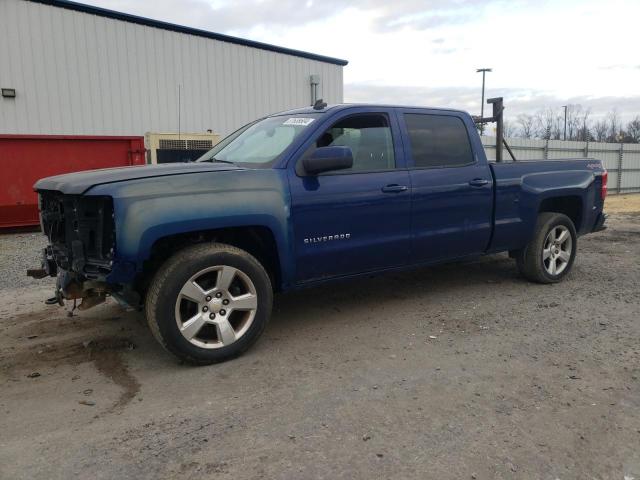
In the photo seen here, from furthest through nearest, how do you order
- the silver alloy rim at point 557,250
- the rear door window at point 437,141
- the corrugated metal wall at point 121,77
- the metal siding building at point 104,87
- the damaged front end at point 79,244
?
the corrugated metal wall at point 121,77 < the metal siding building at point 104,87 < the silver alloy rim at point 557,250 < the rear door window at point 437,141 < the damaged front end at point 79,244

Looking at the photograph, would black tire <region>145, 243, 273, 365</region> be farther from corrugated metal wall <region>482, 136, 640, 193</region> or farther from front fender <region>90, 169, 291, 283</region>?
corrugated metal wall <region>482, 136, 640, 193</region>

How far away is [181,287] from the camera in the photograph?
3.62 m

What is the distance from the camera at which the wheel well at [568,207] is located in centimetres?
615

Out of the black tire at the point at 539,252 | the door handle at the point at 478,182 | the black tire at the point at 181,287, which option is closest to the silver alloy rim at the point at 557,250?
the black tire at the point at 539,252

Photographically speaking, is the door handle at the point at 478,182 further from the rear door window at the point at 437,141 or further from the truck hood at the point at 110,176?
the truck hood at the point at 110,176

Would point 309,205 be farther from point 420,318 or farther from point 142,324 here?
point 142,324

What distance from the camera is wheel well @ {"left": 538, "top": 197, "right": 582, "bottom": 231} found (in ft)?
20.2

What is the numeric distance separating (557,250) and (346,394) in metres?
3.83

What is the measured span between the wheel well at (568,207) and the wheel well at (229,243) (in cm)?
348

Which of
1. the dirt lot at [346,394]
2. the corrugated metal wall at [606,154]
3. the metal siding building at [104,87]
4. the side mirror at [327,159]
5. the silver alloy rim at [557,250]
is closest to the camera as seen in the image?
the dirt lot at [346,394]

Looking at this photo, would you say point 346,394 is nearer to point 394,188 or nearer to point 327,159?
point 327,159

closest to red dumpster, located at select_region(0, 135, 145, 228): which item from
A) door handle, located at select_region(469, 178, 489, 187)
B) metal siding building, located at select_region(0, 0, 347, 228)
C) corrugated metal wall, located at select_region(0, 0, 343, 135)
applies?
metal siding building, located at select_region(0, 0, 347, 228)

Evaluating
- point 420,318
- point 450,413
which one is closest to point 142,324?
point 420,318

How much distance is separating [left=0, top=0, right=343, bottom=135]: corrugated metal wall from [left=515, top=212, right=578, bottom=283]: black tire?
11.1 meters
